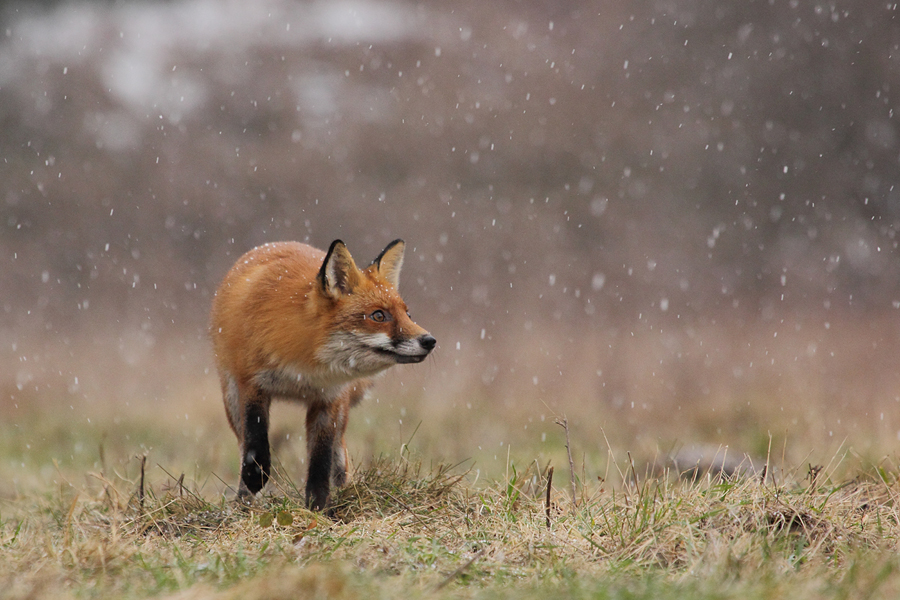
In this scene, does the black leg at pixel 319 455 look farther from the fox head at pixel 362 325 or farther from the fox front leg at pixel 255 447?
the fox head at pixel 362 325

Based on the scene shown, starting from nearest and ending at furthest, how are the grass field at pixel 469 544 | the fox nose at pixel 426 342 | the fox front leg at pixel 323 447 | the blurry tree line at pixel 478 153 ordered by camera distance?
the grass field at pixel 469 544 → the fox nose at pixel 426 342 → the fox front leg at pixel 323 447 → the blurry tree line at pixel 478 153

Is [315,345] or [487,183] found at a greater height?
[487,183]

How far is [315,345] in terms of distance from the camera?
4.52 metres

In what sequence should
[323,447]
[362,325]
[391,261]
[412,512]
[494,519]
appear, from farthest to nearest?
[391,261], [323,447], [362,325], [412,512], [494,519]

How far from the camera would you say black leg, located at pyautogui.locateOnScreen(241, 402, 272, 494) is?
14.9 feet

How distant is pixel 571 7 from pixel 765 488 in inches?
920

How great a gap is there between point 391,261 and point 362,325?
26.8 inches

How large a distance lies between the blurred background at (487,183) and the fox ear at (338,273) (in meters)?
6.69

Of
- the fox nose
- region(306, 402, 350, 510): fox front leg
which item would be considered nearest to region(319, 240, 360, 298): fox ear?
the fox nose

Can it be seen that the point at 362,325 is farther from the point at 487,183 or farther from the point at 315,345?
the point at 487,183

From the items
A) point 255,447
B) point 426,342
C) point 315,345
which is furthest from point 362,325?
point 255,447

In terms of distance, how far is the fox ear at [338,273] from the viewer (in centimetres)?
445

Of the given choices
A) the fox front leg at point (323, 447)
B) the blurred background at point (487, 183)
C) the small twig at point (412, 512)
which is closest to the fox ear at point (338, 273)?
the fox front leg at point (323, 447)

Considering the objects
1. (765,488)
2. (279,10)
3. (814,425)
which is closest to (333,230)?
(279,10)
